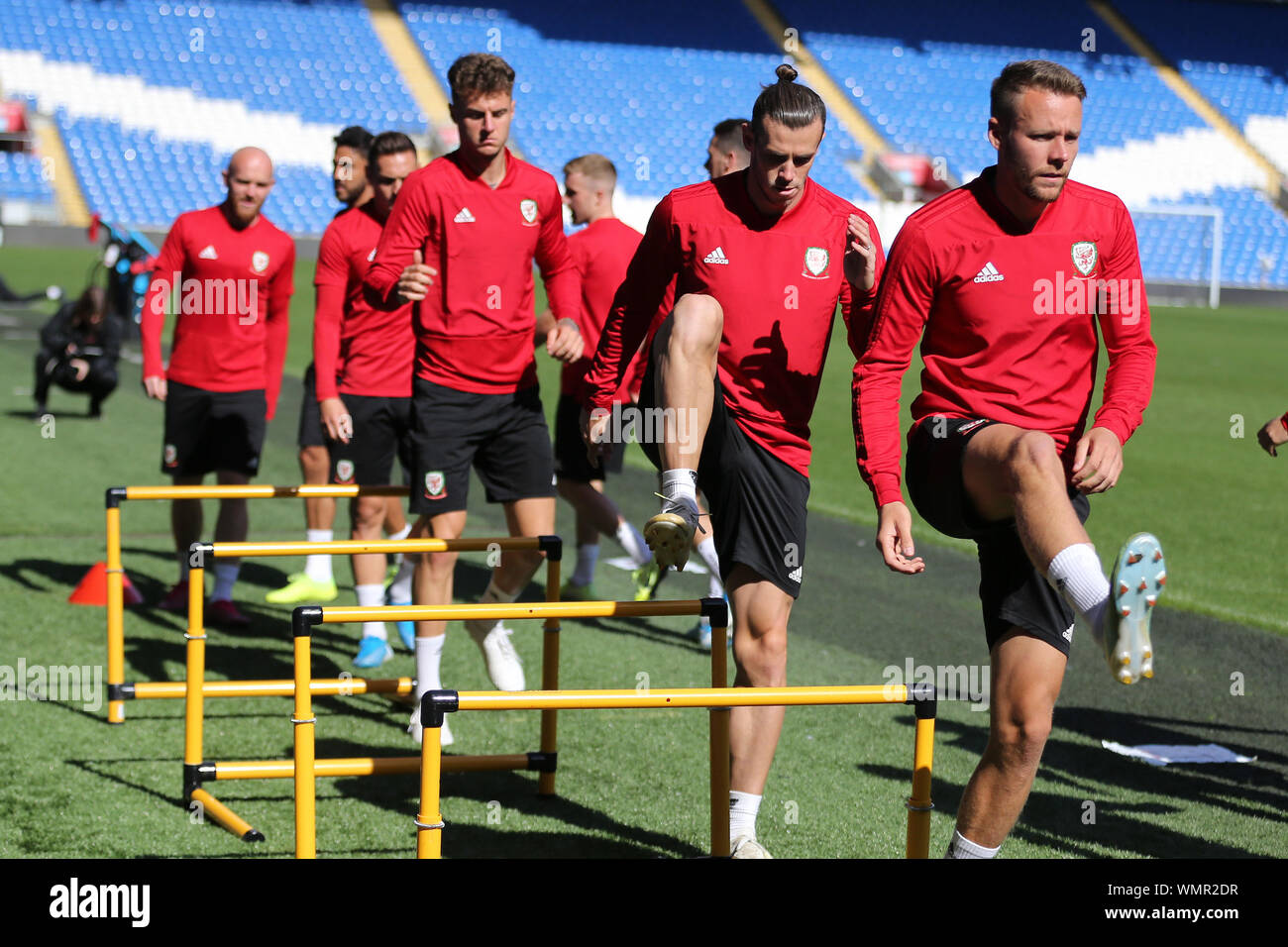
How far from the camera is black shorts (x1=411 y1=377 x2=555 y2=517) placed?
5715 millimetres

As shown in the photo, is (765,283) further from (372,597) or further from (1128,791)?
(372,597)

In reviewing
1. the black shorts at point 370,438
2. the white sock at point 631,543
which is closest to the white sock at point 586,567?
the white sock at point 631,543

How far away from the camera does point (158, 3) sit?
3966cm

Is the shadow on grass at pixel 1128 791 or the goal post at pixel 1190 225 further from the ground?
the goal post at pixel 1190 225

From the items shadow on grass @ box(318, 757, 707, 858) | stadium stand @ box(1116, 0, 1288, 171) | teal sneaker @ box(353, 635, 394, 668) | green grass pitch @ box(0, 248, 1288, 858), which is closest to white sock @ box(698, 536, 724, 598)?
green grass pitch @ box(0, 248, 1288, 858)

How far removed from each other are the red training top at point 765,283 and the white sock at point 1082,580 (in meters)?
1.19

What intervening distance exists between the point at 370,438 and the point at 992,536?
13.3ft

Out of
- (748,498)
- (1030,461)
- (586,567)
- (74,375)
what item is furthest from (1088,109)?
(1030,461)

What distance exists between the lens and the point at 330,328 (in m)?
6.82

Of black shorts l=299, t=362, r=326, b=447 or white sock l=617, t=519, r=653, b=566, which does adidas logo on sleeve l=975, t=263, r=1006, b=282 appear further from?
black shorts l=299, t=362, r=326, b=447

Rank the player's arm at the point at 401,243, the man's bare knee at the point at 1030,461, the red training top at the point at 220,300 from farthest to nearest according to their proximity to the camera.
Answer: the red training top at the point at 220,300
the player's arm at the point at 401,243
the man's bare knee at the point at 1030,461

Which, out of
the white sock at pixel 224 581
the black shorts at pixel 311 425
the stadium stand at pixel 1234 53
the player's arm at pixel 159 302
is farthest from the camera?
the stadium stand at pixel 1234 53

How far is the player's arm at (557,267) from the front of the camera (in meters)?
5.84

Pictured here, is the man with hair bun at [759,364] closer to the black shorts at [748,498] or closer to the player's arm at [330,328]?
the black shorts at [748,498]
